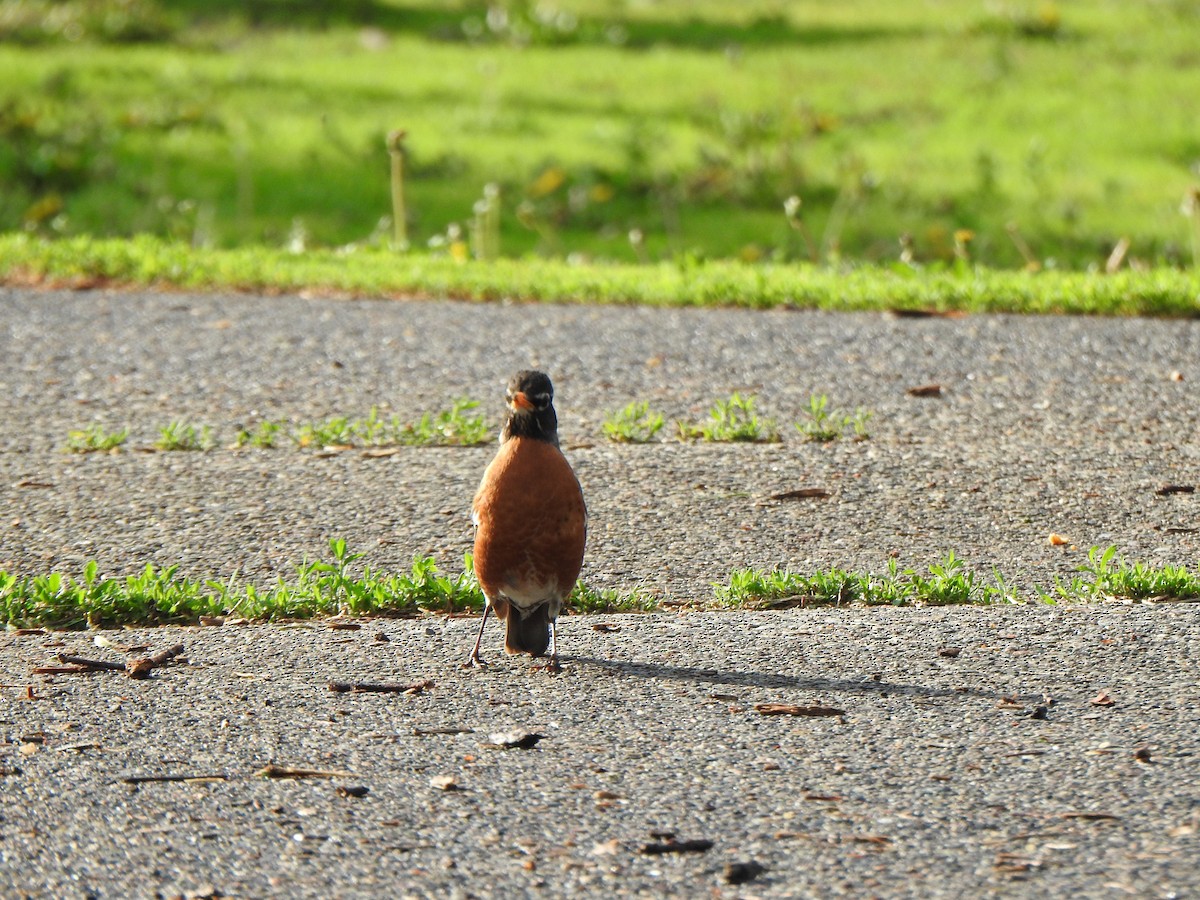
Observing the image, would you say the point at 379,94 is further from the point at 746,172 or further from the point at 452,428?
the point at 452,428

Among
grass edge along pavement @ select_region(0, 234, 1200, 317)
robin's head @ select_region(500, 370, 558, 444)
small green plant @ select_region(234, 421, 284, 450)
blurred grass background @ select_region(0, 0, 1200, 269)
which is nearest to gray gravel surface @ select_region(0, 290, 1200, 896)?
small green plant @ select_region(234, 421, 284, 450)

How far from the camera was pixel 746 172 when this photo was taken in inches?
445

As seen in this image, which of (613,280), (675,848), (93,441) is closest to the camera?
(675,848)

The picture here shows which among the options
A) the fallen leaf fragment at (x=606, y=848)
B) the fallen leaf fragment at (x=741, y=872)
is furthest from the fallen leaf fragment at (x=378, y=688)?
the fallen leaf fragment at (x=741, y=872)

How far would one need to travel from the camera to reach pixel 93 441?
5891 millimetres

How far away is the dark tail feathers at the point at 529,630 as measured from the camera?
13.5 feet

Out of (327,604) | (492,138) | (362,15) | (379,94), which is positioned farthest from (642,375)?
(362,15)

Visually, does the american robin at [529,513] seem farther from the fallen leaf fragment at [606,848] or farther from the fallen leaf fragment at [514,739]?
the fallen leaf fragment at [606,848]

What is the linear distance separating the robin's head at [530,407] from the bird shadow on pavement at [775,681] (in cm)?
60

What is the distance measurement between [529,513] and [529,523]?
0.08ft

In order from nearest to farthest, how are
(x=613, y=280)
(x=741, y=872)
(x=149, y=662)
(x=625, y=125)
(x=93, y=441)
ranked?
(x=741, y=872), (x=149, y=662), (x=93, y=441), (x=613, y=280), (x=625, y=125)

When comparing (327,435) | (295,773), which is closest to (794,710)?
(295,773)

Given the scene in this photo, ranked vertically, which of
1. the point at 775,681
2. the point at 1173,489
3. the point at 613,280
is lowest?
the point at 775,681

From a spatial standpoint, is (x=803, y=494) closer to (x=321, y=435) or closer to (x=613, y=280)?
(x=321, y=435)
